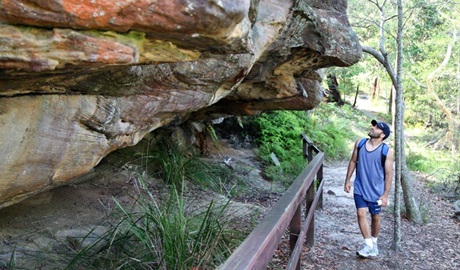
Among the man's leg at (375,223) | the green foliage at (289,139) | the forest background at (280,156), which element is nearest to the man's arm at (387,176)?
the man's leg at (375,223)

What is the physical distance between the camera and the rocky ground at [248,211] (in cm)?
434

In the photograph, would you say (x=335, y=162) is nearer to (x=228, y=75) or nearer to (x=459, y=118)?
(x=459, y=118)

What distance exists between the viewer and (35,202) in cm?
521

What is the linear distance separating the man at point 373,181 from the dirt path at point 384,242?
31cm

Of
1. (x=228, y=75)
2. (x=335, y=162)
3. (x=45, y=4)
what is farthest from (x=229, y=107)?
(x=335, y=162)

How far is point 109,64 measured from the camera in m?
2.45

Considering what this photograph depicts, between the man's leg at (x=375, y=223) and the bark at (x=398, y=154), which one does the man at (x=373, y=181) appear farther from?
the bark at (x=398, y=154)

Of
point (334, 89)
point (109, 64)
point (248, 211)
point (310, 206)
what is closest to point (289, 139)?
point (248, 211)

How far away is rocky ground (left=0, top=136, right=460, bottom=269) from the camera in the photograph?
4.34 metres

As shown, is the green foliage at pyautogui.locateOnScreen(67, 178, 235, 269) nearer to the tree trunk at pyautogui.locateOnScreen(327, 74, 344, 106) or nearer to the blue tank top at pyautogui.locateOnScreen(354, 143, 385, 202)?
the blue tank top at pyautogui.locateOnScreen(354, 143, 385, 202)

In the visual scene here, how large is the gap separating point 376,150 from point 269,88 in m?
2.89

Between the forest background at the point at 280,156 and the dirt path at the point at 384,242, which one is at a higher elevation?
the forest background at the point at 280,156

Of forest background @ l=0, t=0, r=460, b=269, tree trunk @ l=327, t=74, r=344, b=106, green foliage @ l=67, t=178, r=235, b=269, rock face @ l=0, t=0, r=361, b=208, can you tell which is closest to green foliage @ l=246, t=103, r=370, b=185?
forest background @ l=0, t=0, r=460, b=269

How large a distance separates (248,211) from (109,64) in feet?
14.1
